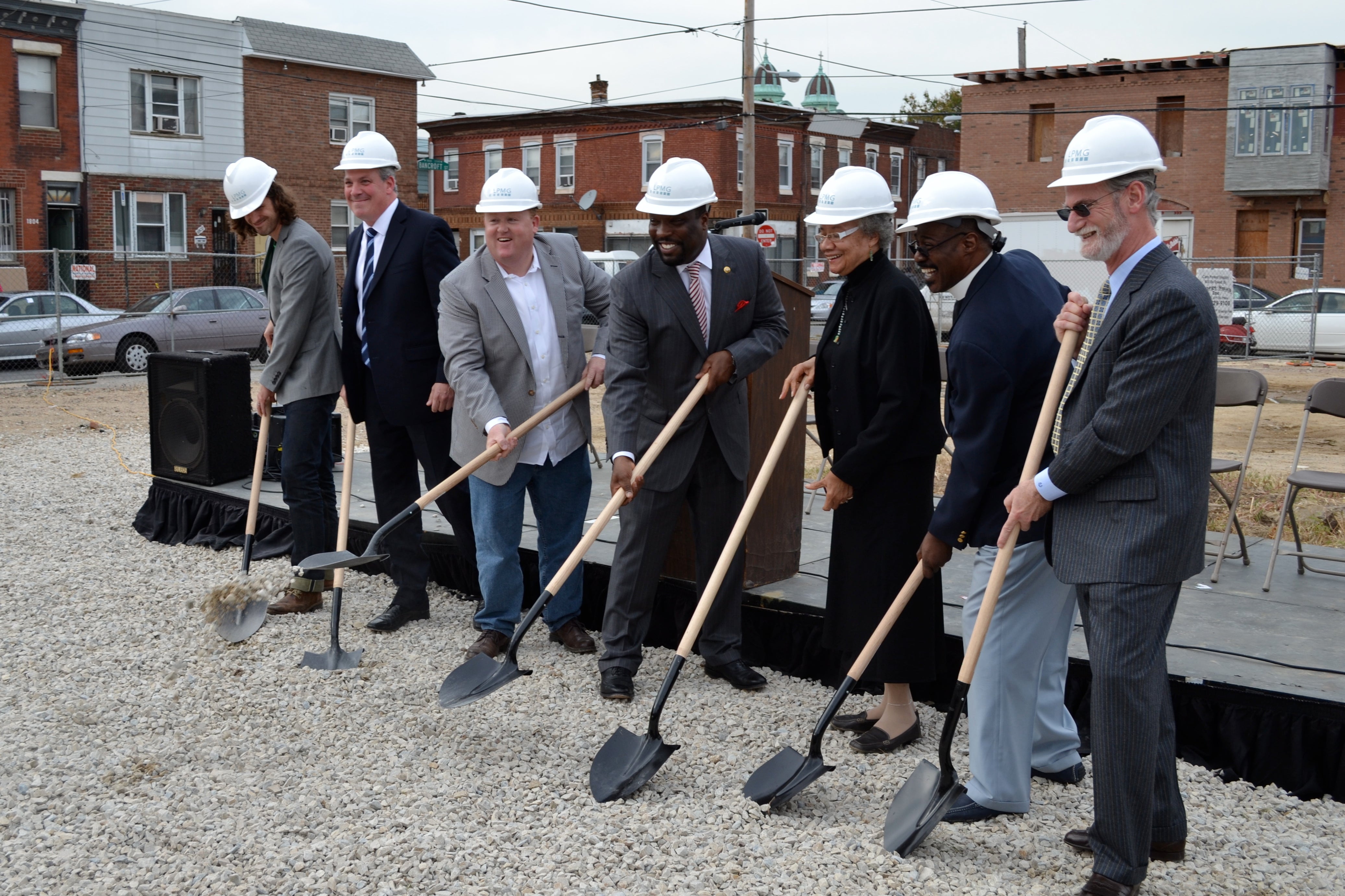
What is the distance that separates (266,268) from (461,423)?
1507 millimetres

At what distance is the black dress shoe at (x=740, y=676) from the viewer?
473 centimetres

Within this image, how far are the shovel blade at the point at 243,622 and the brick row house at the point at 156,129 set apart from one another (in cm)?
2117

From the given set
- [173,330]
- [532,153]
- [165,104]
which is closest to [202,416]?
[173,330]

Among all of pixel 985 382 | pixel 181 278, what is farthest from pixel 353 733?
pixel 181 278

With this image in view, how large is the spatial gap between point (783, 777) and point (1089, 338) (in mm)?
1536

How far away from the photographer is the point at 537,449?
4988 millimetres

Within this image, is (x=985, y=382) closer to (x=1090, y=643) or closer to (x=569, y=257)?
(x=1090, y=643)

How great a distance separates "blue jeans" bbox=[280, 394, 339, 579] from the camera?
5664 mm

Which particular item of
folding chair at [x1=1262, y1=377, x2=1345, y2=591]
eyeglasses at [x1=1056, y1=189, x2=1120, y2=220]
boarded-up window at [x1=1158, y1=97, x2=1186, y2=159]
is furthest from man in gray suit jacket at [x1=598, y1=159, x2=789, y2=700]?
boarded-up window at [x1=1158, y1=97, x2=1186, y2=159]

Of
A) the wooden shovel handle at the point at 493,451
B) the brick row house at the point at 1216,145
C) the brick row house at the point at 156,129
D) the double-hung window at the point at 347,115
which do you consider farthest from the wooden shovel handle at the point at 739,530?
the double-hung window at the point at 347,115

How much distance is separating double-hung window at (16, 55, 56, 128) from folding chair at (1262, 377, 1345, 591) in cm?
2724

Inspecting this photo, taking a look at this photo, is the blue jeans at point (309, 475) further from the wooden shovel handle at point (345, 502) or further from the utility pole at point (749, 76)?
the utility pole at point (749, 76)

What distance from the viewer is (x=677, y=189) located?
425 centimetres

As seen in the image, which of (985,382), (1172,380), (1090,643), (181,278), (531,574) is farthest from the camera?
(181,278)
